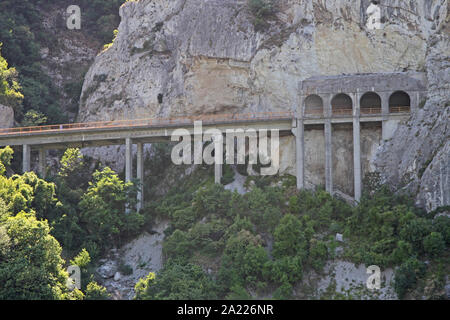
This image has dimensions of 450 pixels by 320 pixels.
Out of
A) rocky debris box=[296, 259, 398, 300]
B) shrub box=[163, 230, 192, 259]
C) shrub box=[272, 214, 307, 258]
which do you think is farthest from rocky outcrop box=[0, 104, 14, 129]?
rocky debris box=[296, 259, 398, 300]

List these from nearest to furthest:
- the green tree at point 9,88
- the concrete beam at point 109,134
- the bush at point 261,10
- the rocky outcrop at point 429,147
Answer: the rocky outcrop at point 429,147 < the concrete beam at point 109,134 < the bush at point 261,10 < the green tree at point 9,88

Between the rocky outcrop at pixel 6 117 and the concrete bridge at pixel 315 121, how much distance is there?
242 inches

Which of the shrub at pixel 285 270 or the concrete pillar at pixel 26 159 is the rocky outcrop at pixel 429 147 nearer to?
the shrub at pixel 285 270

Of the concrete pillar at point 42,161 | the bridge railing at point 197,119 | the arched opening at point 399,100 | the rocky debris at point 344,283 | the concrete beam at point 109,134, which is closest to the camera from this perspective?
the rocky debris at point 344,283

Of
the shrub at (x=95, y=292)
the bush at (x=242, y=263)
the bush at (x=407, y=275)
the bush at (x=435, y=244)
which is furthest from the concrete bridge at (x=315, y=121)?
the shrub at (x=95, y=292)

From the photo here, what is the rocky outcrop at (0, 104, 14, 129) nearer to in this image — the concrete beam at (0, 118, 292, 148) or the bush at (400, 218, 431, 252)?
the concrete beam at (0, 118, 292, 148)

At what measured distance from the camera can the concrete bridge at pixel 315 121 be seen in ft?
183

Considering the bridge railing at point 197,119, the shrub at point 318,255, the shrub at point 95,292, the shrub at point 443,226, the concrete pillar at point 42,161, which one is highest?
the bridge railing at point 197,119

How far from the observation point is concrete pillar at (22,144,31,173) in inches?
2429

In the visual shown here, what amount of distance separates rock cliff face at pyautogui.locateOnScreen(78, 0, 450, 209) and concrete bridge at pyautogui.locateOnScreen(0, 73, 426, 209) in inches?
63.2

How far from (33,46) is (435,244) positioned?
5448 cm

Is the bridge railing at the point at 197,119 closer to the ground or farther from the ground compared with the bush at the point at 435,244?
farther from the ground
